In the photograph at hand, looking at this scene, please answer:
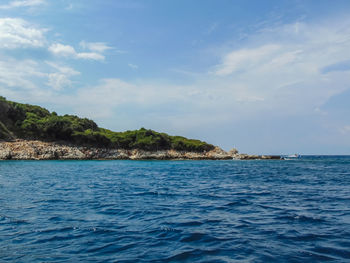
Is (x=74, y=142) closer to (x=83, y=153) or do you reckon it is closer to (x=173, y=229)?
(x=83, y=153)

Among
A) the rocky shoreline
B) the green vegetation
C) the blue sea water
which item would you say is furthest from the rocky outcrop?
the blue sea water

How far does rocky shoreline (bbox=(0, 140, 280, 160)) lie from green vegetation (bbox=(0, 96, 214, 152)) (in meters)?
2.77

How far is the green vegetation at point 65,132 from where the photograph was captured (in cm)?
8544

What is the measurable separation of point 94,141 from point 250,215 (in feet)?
296

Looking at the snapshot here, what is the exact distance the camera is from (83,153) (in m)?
90.6

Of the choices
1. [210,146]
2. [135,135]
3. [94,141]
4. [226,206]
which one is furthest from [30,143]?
[226,206]

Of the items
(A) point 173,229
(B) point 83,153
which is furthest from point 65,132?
(A) point 173,229

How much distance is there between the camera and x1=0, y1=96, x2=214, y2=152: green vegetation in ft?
280

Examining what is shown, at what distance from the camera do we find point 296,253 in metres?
7.30

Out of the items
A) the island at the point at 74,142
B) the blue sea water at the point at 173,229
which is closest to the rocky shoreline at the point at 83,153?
the island at the point at 74,142

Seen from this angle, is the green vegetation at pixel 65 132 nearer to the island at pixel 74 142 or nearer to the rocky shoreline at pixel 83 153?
the island at pixel 74 142

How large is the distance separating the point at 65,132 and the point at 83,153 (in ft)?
30.6

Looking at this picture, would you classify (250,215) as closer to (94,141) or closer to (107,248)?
(107,248)

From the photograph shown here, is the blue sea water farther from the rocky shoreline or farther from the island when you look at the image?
the island
